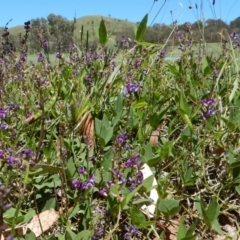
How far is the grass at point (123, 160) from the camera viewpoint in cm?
152

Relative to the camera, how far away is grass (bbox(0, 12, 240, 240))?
4.98 feet

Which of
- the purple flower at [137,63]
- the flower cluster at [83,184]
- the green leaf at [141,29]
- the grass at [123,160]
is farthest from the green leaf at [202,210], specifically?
the purple flower at [137,63]

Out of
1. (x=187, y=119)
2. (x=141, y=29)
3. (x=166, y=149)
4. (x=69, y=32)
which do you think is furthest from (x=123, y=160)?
(x=69, y=32)

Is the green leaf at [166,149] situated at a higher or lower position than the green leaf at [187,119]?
lower

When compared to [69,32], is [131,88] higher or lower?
lower

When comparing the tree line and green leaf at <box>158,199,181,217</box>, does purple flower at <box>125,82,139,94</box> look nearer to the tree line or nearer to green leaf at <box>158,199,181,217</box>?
the tree line

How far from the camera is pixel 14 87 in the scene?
8.96ft

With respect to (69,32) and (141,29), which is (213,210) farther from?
(69,32)

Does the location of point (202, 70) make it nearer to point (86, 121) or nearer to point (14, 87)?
point (86, 121)

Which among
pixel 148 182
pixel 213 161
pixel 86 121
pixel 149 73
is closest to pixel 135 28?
pixel 149 73

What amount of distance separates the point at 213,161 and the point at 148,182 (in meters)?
0.43

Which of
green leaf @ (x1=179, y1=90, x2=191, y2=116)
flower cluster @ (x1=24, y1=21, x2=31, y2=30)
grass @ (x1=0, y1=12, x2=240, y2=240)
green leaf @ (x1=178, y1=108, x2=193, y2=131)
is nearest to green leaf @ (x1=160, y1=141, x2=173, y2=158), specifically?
grass @ (x1=0, y1=12, x2=240, y2=240)

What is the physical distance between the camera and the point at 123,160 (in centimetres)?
190

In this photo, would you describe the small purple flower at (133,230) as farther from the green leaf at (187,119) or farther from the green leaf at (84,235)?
the green leaf at (187,119)
